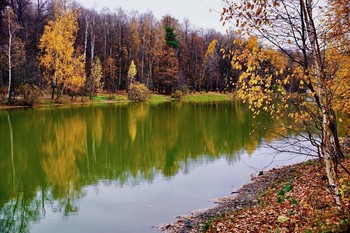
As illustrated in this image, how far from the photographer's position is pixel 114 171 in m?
17.3

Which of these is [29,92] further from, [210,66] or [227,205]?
[210,66]

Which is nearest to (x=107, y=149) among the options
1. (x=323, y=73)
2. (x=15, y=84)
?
(x=323, y=73)

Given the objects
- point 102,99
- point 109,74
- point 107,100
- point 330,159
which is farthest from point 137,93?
point 330,159

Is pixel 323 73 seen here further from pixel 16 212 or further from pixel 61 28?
pixel 61 28

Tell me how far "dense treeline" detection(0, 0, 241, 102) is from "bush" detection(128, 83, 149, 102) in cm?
525

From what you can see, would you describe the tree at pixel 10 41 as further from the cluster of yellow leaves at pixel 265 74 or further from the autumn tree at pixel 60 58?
the cluster of yellow leaves at pixel 265 74

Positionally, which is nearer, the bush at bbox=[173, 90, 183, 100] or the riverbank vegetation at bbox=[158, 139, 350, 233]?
the riverbank vegetation at bbox=[158, 139, 350, 233]

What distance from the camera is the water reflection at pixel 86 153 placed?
43.4 feet

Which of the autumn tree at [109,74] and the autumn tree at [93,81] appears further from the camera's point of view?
the autumn tree at [109,74]

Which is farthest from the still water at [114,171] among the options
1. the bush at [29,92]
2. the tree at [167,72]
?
the tree at [167,72]

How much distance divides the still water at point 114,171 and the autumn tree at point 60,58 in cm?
2171

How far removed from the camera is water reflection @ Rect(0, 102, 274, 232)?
520 inches

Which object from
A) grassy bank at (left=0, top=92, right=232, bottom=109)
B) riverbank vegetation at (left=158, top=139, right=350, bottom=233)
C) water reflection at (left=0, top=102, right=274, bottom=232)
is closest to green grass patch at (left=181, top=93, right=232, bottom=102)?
grassy bank at (left=0, top=92, right=232, bottom=109)

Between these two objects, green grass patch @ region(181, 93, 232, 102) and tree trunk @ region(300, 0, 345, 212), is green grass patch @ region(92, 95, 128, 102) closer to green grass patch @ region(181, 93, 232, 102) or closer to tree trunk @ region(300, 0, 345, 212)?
green grass patch @ region(181, 93, 232, 102)
